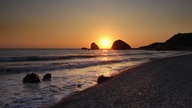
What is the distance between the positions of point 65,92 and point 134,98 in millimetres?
5267

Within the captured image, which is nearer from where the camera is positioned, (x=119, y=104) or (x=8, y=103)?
(x=119, y=104)

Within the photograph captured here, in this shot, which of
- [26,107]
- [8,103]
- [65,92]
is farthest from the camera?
[65,92]

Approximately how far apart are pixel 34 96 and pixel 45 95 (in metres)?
0.58

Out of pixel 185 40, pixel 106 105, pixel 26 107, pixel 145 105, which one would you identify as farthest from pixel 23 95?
pixel 185 40

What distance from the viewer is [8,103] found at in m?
9.89

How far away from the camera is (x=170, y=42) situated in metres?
191

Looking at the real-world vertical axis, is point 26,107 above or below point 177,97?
below

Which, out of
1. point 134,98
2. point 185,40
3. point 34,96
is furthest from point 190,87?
point 185,40

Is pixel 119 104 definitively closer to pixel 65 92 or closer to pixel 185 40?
pixel 65 92

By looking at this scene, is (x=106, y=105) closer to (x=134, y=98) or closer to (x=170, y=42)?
(x=134, y=98)

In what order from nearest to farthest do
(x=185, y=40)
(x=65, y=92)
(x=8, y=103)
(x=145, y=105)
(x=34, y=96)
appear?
(x=145, y=105) → (x=8, y=103) → (x=34, y=96) → (x=65, y=92) → (x=185, y=40)

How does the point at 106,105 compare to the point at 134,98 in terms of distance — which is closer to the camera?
the point at 106,105

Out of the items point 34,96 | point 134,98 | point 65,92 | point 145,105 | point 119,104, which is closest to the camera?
point 145,105

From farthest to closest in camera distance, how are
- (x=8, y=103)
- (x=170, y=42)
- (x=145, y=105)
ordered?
(x=170, y=42)
(x=8, y=103)
(x=145, y=105)
